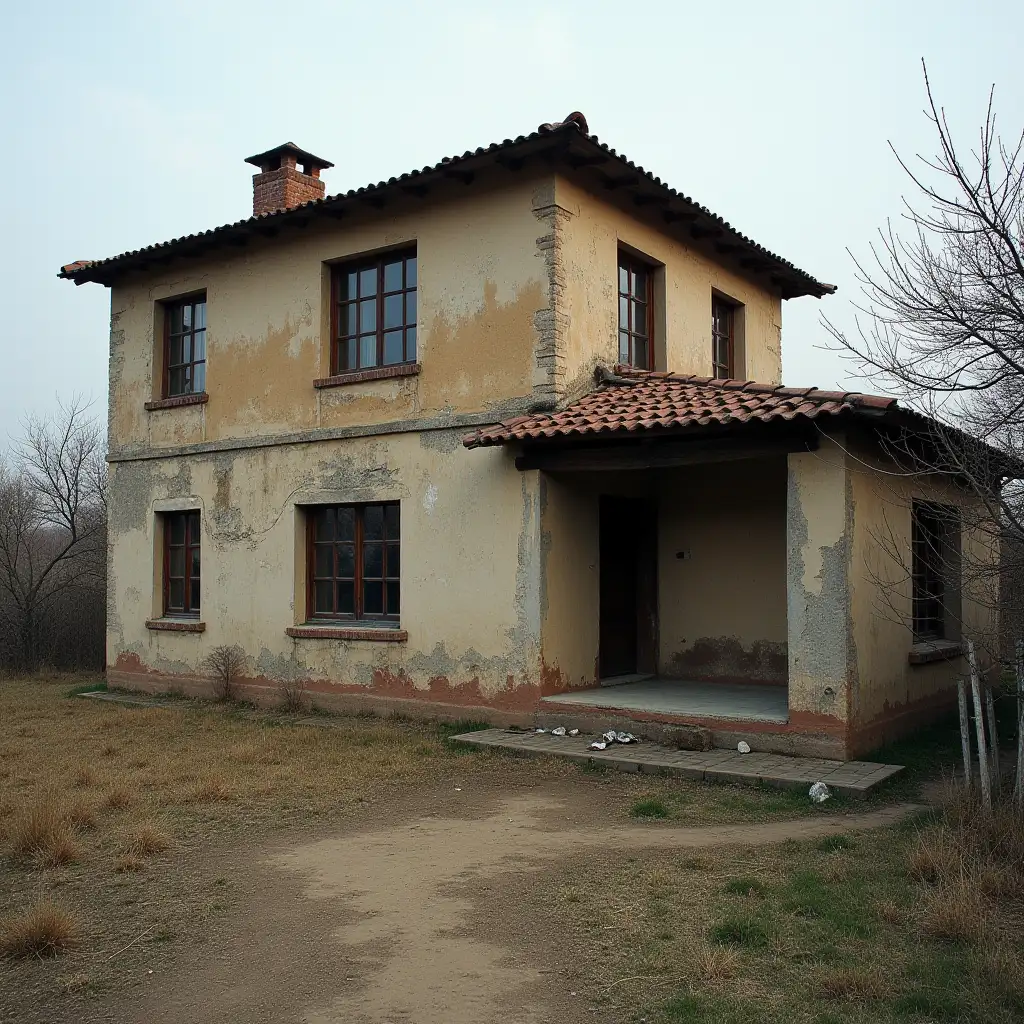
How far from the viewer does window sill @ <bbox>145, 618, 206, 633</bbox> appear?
13.1 m

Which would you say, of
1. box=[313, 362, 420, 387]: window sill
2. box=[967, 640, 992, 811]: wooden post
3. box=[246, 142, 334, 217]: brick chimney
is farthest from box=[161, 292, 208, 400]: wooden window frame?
box=[967, 640, 992, 811]: wooden post

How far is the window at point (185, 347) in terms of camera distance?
13.6m

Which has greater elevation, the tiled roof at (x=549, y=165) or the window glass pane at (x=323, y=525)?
the tiled roof at (x=549, y=165)

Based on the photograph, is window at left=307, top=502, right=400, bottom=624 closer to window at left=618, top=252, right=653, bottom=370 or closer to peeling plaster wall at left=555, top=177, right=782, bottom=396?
peeling plaster wall at left=555, top=177, right=782, bottom=396

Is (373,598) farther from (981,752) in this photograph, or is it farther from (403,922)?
(981,752)

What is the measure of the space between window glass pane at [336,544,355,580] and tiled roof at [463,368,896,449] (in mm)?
2745

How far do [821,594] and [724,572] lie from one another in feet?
10.2

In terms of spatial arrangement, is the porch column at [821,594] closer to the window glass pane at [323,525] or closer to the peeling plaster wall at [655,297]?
the peeling plaster wall at [655,297]

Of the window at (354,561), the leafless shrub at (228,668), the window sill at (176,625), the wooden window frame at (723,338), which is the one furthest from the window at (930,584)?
the window sill at (176,625)

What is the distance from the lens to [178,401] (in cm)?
1348

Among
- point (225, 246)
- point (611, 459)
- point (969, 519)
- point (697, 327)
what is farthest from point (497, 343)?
point (969, 519)

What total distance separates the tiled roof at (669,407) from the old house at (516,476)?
0.15ft

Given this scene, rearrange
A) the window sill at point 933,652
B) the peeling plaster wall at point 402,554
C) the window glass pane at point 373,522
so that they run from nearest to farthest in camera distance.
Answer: the window sill at point 933,652 < the peeling plaster wall at point 402,554 < the window glass pane at point 373,522

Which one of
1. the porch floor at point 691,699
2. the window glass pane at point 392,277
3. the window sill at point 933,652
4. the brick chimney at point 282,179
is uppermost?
the brick chimney at point 282,179
